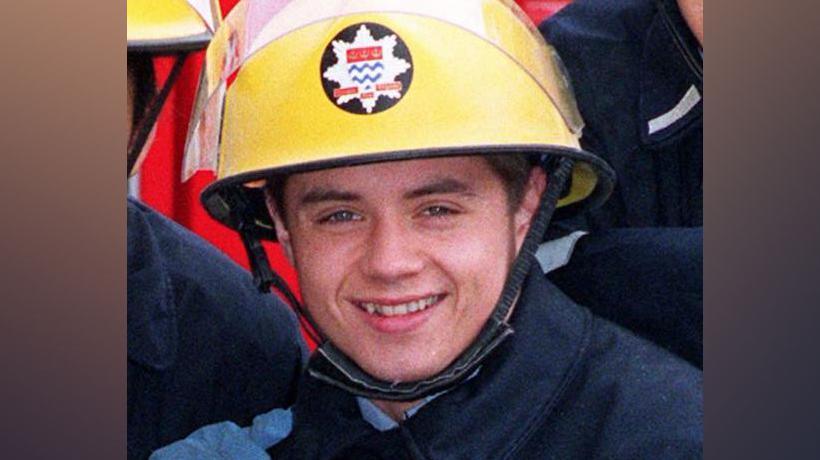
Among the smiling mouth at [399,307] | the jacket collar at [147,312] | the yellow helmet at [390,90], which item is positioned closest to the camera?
the yellow helmet at [390,90]

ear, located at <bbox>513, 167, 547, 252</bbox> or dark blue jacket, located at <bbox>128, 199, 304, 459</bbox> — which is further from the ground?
ear, located at <bbox>513, 167, 547, 252</bbox>

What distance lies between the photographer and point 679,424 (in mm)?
1766

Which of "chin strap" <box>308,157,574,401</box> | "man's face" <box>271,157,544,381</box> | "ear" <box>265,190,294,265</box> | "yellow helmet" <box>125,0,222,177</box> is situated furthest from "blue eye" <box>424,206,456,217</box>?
"yellow helmet" <box>125,0,222,177</box>

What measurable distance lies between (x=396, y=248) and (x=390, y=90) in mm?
220

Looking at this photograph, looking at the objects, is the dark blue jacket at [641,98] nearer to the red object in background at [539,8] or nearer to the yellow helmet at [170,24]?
the red object in background at [539,8]

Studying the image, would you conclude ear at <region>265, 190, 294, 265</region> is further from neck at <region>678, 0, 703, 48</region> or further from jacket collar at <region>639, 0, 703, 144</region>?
neck at <region>678, 0, 703, 48</region>

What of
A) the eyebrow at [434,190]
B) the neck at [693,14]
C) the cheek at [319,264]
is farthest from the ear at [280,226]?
the neck at [693,14]

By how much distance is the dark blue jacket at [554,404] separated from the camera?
173 cm

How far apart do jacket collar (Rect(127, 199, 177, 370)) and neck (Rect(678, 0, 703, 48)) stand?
835mm

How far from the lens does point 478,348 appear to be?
174 cm

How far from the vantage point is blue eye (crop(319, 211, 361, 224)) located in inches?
70.1
